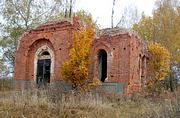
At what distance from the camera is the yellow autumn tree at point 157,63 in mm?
31781

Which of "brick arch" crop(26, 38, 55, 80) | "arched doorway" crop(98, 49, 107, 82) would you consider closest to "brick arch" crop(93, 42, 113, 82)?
"arched doorway" crop(98, 49, 107, 82)

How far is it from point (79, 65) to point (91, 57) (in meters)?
2.78

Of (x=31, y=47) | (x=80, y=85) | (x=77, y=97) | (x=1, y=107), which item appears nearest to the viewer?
(x=1, y=107)

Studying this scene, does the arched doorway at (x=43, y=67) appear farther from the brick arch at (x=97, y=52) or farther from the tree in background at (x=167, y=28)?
the tree in background at (x=167, y=28)

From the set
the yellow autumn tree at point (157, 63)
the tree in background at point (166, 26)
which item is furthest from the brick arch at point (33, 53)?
the tree in background at point (166, 26)

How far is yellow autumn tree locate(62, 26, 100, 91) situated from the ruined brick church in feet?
2.89

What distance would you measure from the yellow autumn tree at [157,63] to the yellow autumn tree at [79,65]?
7476 millimetres

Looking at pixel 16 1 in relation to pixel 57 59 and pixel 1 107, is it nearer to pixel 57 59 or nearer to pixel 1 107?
pixel 57 59

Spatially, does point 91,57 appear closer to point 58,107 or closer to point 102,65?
point 102,65

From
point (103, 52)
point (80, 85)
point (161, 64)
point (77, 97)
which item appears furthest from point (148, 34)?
point (77, 97)

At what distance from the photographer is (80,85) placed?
25.9 metres

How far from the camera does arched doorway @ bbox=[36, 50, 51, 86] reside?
97.1 feet

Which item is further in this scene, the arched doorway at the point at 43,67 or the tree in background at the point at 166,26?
the tree in background at the point at 166,26

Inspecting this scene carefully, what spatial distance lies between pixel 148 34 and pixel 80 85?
2246cm
